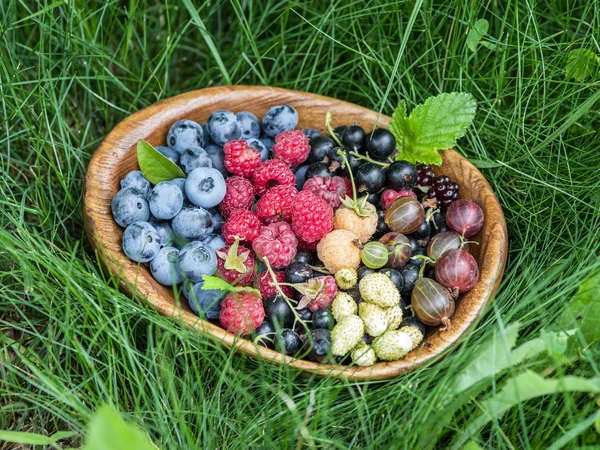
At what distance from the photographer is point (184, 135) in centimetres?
209

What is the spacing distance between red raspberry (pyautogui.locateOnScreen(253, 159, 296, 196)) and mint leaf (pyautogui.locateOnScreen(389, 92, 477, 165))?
1.31 feet

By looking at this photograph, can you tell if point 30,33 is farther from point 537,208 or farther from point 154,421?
point 537,208

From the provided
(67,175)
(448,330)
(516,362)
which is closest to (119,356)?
(67,175)

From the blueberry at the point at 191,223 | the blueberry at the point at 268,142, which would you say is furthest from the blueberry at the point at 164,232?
the blueberry at the point at 268,142

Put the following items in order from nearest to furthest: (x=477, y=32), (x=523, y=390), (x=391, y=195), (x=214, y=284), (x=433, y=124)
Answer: (x=523, y=390) < (x=214, y=284) < (x=391, y=195) < (x=433, y=124) < (x=477, y=32)

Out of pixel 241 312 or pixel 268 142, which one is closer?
pixel 241 312

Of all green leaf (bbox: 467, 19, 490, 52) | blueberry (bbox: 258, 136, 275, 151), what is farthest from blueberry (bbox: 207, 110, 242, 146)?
green leaf (bbox: 467, 19, 490, 52)

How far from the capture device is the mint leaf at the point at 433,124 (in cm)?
214

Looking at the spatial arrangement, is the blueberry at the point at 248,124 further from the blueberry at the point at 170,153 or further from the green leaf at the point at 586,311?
the green leaf at the point at 586,311

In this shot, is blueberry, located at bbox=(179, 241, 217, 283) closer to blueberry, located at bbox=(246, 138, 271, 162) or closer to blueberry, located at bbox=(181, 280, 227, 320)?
blueberry, located at bbox=(181, 280, 227, 320)

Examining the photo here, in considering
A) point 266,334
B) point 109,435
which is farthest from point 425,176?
point 109,435

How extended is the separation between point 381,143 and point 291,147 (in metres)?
0.29

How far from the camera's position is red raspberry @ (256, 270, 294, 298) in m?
1.90

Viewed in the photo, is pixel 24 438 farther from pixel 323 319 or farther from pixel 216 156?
pixel 216 156
